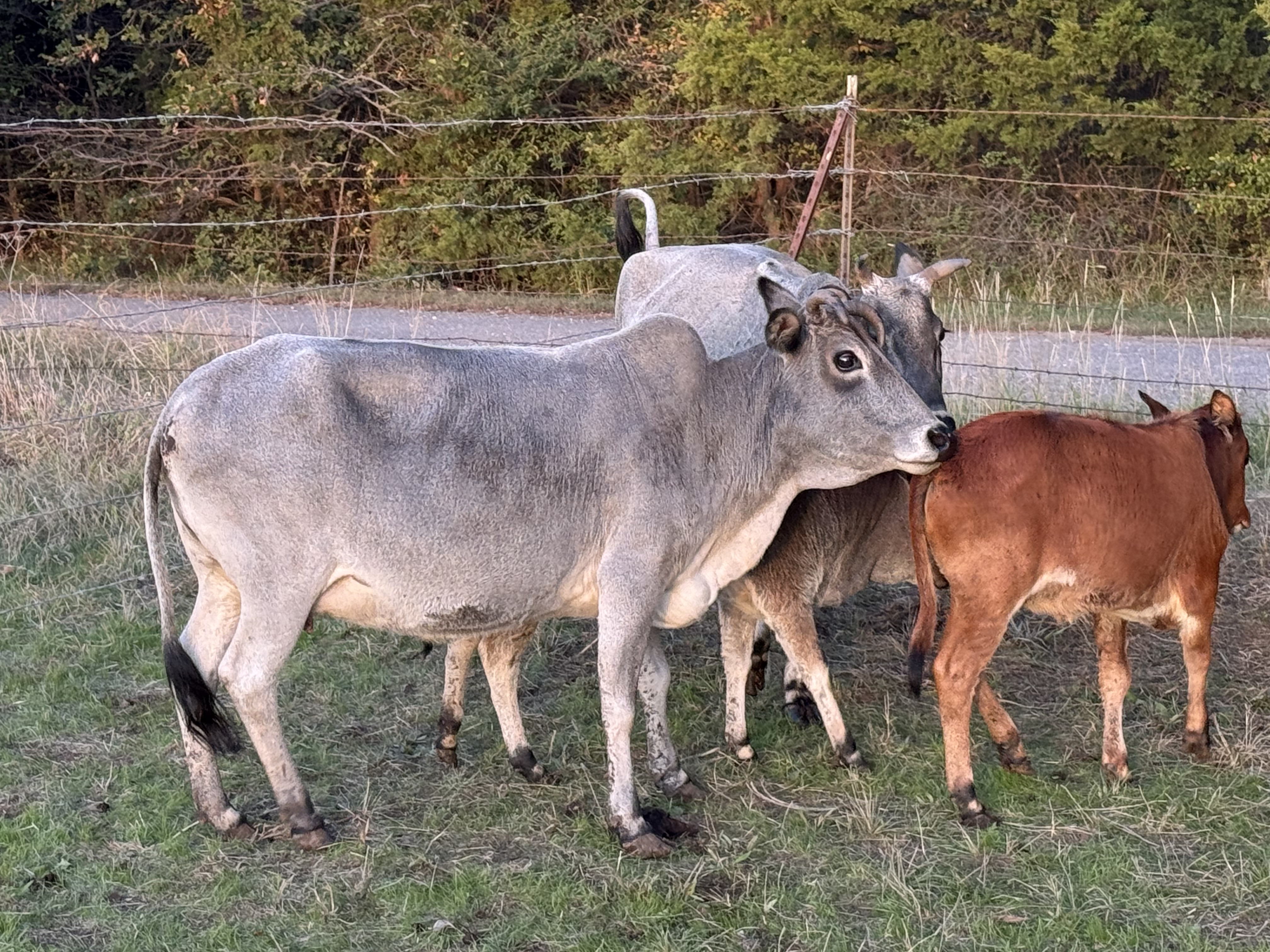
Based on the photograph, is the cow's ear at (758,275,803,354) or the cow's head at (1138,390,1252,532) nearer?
the cow's ear at (758,275,803,354)

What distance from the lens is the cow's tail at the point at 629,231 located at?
771 cm

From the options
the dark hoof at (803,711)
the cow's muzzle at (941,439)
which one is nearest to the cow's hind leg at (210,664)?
the dark hoof at (803,711)

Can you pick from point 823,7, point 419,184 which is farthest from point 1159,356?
point 419,184

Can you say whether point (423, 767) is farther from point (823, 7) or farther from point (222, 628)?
point (823, 7)

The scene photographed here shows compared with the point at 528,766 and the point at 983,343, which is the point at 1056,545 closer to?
the point at 528,766

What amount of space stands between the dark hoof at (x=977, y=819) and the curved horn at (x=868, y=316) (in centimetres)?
164

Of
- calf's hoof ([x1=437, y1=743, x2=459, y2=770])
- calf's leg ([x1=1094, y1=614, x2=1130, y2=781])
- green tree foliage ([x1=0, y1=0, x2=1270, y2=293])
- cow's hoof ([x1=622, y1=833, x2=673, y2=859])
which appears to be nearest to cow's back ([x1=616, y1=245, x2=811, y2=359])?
calf's leg ([x1=1094, y1=614, x2=1130, y2=781])

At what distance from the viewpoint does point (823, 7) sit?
1708cm

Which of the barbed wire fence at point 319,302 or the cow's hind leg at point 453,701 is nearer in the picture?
the cow's hind leg at point 453,701

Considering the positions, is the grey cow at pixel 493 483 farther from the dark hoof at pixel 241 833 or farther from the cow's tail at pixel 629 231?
the cow's tail at pixel 629 231

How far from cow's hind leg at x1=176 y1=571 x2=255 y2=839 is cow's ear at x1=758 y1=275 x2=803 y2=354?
2.05m

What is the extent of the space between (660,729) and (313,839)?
1335 millimetres

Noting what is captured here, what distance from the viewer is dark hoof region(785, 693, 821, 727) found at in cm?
612

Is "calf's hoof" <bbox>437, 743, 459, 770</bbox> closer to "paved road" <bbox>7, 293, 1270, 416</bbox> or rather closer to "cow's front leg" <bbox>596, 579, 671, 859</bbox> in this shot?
"cow's front leg" <bbox>596, 579, 671, 859</bbox>
